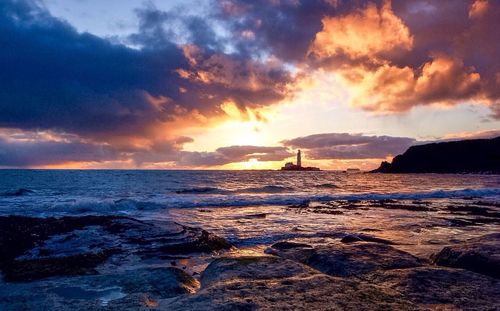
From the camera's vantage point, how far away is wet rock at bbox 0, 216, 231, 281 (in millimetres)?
9499

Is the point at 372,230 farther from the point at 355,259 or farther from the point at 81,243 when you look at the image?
the point at 81,243

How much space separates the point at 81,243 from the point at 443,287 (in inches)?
467

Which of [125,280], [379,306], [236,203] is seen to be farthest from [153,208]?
[379,306]

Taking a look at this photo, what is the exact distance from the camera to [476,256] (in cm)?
770

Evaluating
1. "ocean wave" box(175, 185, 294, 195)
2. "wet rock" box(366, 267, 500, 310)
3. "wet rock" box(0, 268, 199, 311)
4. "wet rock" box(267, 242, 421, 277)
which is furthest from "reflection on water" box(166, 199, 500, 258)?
"ocean wave" box(175, 185, 294, 195)

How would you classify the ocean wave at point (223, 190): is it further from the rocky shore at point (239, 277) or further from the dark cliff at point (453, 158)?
the dark cliff at point (453, 158)

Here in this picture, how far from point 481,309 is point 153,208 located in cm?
2872

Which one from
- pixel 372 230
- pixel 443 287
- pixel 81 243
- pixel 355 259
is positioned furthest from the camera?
pixel 372 230

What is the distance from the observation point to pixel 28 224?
16812 mm

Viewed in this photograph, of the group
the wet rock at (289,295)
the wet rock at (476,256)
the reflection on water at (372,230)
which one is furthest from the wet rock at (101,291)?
the wet rock at (476,256)

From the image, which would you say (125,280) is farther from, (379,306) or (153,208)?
(153,208)

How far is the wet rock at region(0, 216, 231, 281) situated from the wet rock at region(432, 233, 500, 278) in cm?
720

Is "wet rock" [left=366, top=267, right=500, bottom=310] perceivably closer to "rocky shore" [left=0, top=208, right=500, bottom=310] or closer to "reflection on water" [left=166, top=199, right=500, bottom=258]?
"rocky shore" [left=0, top=208, right=500, bottom=310]

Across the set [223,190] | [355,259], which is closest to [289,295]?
[355,259]
